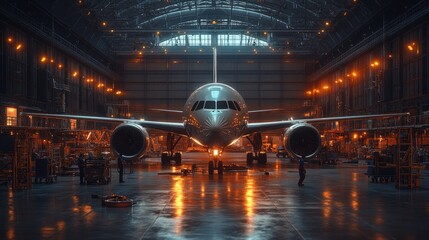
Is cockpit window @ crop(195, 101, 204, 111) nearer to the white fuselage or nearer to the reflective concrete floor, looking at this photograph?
the white fuselage

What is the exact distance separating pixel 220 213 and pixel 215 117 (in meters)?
12.4

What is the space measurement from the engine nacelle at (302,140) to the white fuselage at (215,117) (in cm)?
265

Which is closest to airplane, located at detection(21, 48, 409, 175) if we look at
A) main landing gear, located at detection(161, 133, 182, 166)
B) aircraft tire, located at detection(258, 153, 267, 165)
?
main landing gear, located at detection(161, 133, 182, 166)

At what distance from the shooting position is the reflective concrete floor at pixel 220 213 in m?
10.5

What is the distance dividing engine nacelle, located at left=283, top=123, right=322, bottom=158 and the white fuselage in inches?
104

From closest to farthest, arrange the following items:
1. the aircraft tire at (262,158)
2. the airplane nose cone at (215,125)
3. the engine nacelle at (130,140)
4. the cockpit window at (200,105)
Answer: the airplane nose cone at (215,125) → the cockpit window at (200,105) → the engine nacelle at (130,140) → the aircraft tire at (262,158)

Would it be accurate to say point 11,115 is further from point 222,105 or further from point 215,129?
point 215,129

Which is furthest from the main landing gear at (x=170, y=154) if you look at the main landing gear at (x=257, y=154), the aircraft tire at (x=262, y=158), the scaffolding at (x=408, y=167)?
the scaffolding at (x=408, y=167)

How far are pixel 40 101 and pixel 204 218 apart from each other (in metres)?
39.9

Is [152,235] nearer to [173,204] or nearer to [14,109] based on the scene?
[173,204]

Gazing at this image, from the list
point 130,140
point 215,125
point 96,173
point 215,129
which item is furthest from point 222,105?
point 96,173

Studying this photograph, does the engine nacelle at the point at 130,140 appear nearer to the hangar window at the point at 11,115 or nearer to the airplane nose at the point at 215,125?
the airplane nose at the point at 215,125

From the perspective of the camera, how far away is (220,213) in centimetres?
1332

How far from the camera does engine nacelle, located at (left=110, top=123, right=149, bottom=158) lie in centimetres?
2803
